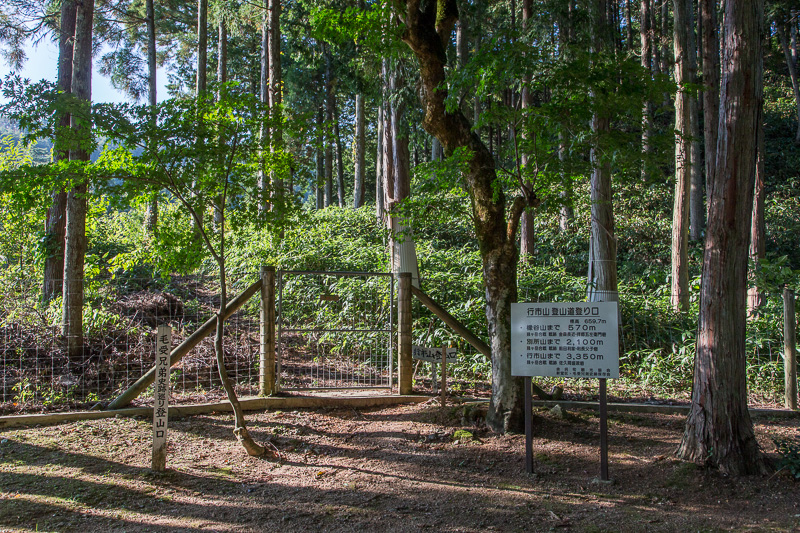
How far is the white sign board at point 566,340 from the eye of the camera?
438 centimetres

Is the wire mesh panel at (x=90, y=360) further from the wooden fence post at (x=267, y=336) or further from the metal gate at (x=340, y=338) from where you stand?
the metal gate at (x=340, y=338)

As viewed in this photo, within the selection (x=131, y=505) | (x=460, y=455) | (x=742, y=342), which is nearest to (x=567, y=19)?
(x=742, y=342)

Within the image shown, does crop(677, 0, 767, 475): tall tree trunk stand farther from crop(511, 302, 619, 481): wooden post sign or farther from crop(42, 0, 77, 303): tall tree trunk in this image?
crop(42, 0, 77, 303): tall tree trunk

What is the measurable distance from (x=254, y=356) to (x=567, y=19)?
1097 centimetres

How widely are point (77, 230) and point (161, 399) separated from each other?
12.8 feet

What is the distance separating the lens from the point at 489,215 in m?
5.59

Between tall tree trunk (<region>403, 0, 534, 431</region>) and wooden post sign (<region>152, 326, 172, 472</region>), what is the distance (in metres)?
3.20

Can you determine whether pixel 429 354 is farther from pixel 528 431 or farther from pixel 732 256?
pixel 732 256

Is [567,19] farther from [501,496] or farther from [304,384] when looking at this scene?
[501,496]

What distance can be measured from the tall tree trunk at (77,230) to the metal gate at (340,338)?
2689mm

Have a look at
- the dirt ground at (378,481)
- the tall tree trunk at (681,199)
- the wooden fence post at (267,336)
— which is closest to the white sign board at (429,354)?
the dirt ground at (378,481)

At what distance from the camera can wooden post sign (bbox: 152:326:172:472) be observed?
439 centimetres

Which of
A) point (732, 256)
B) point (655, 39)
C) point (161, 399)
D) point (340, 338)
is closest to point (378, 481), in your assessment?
point (161, 399)

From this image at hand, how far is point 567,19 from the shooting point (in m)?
12.9
